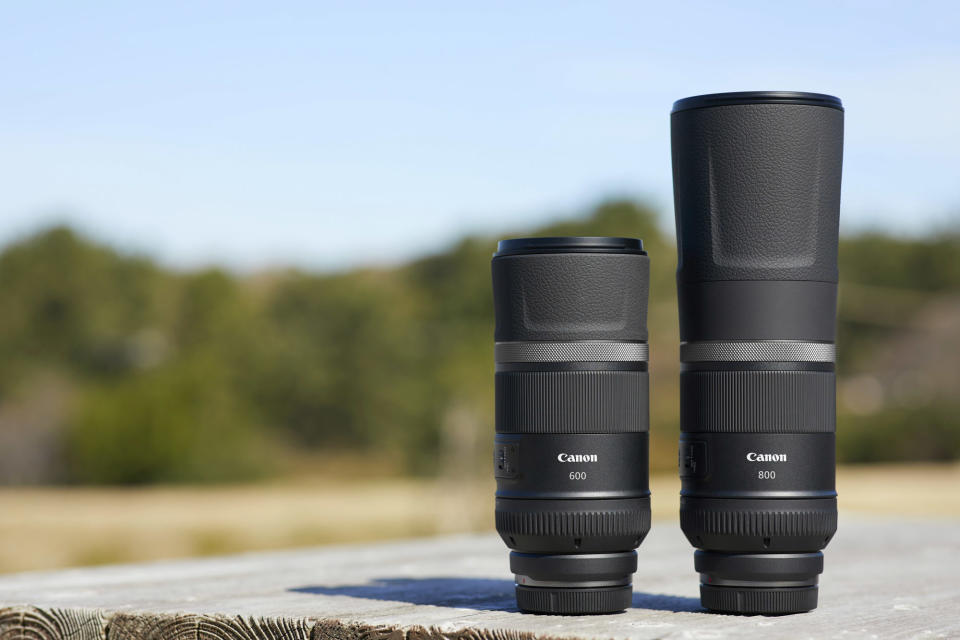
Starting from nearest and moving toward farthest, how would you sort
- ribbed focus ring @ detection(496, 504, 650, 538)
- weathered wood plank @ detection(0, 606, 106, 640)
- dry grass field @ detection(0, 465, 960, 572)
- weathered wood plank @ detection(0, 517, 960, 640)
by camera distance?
weathered wood plank @ detection(0, 517, 960, 640), ribbed focus ring @ detection(496, 504, 650, 538), weathered wood plank @ detection(0, 606, 106, 640), dry grass field @ detection(0, 465, 960, 572)

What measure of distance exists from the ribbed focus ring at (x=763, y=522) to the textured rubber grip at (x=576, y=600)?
0.91 feet

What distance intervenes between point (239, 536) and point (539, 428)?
1814 centimetres

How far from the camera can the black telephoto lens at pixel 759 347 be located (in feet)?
11.0

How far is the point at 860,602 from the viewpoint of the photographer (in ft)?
12.3

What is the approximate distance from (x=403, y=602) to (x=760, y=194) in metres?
1.40

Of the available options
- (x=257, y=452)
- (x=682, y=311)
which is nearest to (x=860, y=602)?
(x=682, y=311)

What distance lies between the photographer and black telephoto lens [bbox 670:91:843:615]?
334cm

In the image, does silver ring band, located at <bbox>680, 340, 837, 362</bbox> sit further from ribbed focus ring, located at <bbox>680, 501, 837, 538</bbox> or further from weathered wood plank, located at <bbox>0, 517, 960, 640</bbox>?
weathered wood plank, located at <bbox>0, 517, 960, 640</bbox>

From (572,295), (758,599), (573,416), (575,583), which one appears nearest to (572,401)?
(573,416)

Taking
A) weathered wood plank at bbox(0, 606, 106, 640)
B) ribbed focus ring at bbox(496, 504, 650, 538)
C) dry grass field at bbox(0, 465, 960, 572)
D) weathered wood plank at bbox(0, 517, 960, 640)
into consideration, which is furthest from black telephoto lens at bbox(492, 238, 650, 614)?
dry grass field at bbox(0, 465, 960, 572)

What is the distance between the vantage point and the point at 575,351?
3.31 meters

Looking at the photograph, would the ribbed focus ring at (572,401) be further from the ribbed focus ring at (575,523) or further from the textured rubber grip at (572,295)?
the ribbed focus ring at (575,523)

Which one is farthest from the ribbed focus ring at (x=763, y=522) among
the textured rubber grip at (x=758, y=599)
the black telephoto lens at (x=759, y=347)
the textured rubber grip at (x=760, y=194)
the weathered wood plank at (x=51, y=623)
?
the weathered wood plank at (x=51, y=623)

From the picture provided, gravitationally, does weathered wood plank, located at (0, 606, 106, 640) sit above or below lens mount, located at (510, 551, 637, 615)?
below
